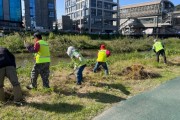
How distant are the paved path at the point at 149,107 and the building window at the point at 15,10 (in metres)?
62.6

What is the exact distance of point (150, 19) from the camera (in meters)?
97.9

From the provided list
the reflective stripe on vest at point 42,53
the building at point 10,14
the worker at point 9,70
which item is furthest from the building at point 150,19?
the worker at point 9,70

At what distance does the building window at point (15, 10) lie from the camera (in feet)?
214

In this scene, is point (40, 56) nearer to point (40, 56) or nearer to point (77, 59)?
point (40, 56)

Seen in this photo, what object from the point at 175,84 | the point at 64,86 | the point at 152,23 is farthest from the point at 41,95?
the point at 152,23

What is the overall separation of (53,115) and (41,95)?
4.73ft

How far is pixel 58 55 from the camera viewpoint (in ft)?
92.0

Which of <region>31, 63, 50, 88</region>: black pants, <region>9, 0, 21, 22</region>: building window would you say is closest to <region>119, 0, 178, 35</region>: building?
<region>9, 0, 21, 22</region>: building window

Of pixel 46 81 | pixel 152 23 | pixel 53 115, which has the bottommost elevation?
pixel 53 115

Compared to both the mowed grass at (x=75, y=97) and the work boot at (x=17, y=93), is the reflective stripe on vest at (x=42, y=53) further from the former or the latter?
the work boot at (x=17, y=93)

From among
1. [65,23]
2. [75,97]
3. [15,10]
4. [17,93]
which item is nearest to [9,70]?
[17,93]

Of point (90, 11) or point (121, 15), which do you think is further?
point (121, 15)

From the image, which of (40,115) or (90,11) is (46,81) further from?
(90,11)

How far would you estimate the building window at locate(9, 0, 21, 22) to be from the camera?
6538 centimetres
